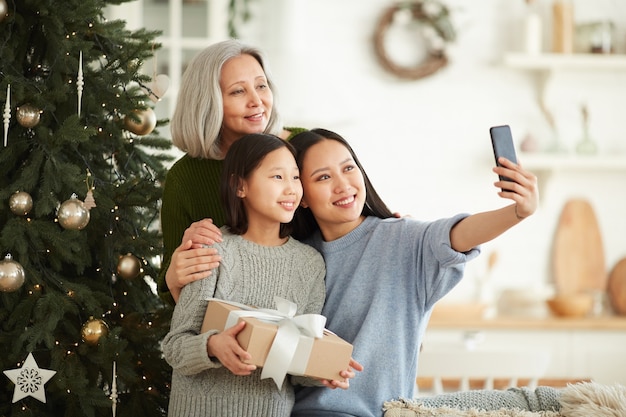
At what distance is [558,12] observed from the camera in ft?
15.9

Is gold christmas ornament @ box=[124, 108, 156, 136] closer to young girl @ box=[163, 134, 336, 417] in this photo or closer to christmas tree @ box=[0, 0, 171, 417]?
christmas tree @ box=[0, 0, 171, 417]

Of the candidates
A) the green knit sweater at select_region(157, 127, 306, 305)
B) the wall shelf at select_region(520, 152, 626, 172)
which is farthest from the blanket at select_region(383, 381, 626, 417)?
the wall shelf at select_region(520, 152, 626, 172)

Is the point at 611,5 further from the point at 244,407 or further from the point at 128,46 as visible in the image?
the point at 244,407

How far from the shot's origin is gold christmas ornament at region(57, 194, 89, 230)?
2.28m

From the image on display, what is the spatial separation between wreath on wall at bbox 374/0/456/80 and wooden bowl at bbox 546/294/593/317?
4.53 feet

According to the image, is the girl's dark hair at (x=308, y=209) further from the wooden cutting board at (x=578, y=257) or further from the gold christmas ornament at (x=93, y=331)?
the wooden cutting board at (x=578, y=257)

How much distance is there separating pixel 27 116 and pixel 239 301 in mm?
852

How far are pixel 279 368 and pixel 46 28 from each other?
122cm

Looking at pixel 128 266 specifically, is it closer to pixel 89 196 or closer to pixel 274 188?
pixel 89 196

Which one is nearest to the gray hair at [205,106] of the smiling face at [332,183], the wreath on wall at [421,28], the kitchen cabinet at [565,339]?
the smiling face at [332,183]

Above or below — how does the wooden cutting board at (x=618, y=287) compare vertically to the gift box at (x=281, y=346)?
below

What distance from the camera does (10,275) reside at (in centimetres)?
226

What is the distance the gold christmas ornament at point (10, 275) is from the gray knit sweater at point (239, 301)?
1.92 ft

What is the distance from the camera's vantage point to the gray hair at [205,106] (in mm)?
2225
